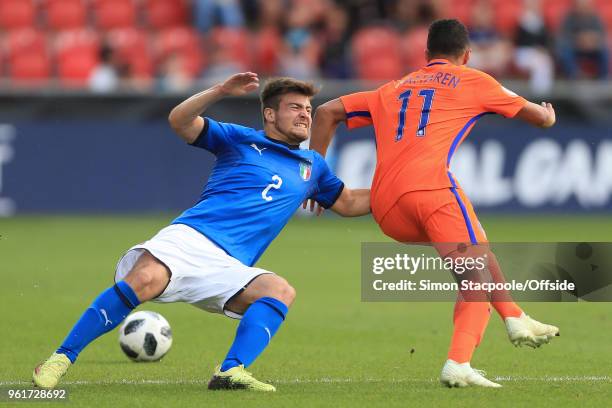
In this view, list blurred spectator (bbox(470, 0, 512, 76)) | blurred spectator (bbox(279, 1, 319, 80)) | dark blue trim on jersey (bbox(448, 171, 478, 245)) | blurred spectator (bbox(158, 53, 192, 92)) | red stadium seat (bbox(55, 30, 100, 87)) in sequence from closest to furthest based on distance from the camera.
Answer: dark blue trim on jersey (bbox(448, 171, 478, 245)) < blurred spectator (bbox(158, 53, 192, 92)) < red stadium seat (bbox(55, 30, 100, 87)) < blurred spectator (bbox(279, 1, 319, 80)) < blurred spectator (bbox(470, 0, 512, 76))

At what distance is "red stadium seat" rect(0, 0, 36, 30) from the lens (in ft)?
66.3

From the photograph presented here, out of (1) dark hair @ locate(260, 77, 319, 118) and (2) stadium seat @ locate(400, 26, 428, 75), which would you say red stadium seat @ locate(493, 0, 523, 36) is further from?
(1) dark hair @ locate(260, 77, 319, 118)

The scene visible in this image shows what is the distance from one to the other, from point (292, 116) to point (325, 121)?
1.72 feet

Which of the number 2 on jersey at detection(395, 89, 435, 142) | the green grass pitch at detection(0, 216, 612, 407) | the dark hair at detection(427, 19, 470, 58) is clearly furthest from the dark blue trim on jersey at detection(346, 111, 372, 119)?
the green grass pitch at detection(0, 216, 612, 407)

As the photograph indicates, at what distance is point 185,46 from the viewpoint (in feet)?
66.0

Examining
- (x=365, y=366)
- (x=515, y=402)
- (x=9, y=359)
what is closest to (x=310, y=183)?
(x=365, y=366)

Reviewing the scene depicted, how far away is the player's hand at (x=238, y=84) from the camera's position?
715cm

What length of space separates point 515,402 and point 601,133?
12119 mm

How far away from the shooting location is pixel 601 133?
1823 centimetres

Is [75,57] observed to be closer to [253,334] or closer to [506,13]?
[506,13]

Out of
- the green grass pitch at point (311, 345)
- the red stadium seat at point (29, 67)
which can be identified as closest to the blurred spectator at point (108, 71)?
the red stadium seat at point (29, 67)

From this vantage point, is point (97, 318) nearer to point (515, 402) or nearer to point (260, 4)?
point (515, 402)

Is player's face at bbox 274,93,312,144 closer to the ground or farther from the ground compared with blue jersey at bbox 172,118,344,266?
farther from the ground

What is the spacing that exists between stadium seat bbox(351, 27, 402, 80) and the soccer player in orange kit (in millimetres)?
12353
